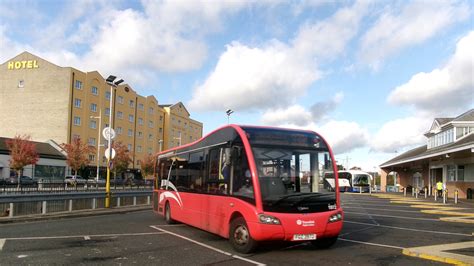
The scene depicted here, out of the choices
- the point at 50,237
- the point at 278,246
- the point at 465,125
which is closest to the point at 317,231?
the point at 278,246

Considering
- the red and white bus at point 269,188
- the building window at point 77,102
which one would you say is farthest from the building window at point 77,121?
the red and white bus at point 269,188

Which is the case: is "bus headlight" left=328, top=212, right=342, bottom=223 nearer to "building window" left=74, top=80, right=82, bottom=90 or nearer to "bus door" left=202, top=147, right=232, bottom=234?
"bus door" left=202, top=147, right=232, bottom=234

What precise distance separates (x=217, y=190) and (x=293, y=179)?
7.11 ft

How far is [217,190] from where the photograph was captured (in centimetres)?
1059

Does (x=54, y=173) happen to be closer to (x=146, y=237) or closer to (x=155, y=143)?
(x=155, y=143)

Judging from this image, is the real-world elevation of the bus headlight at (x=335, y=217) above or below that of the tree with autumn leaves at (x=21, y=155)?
below

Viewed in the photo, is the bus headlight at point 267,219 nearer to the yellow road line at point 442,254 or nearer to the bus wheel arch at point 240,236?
the bus wheel arch at point 240,236

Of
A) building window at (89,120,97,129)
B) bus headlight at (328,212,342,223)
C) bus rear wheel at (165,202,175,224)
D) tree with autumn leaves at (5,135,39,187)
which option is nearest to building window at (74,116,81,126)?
building window at (89,120,97,129)

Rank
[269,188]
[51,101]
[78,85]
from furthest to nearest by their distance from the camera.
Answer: [78,85] → [51,101] → [269,188]

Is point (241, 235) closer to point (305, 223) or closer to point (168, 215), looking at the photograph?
point (305, 223)

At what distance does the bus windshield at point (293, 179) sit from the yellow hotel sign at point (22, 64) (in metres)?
74.6

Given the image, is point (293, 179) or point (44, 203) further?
point (44, 203)

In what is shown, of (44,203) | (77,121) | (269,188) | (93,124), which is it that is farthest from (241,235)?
(93,124)

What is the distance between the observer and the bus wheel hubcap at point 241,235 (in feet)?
29.7
